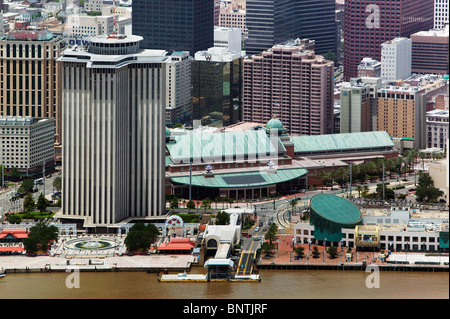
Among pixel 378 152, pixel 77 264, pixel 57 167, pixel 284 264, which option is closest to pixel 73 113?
pixel 77 264

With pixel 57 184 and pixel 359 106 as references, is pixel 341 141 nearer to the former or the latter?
pixel 359 106

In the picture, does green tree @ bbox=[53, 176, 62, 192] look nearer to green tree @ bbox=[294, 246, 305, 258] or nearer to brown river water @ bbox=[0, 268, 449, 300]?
brown river water @ bbox=[0, 268, 449, 300]

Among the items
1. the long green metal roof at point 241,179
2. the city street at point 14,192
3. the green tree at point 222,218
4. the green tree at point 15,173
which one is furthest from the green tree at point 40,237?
the green tree at point 15,173

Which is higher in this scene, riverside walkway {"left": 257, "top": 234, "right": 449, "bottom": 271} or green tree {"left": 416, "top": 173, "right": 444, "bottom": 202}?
green tree {"left": 416, "top": 173, "right": 444, "bottom": 202}

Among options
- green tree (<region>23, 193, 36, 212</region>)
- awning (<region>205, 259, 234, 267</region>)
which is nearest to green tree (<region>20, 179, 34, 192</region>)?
green tree (<region>23, 193, 36, 212</region>)

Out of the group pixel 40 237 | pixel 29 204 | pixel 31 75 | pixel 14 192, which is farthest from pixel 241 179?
pixel 31 75

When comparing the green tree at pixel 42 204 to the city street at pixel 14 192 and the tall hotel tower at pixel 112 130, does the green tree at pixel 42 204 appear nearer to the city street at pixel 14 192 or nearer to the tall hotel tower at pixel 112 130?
the city street at pixel 14 192
